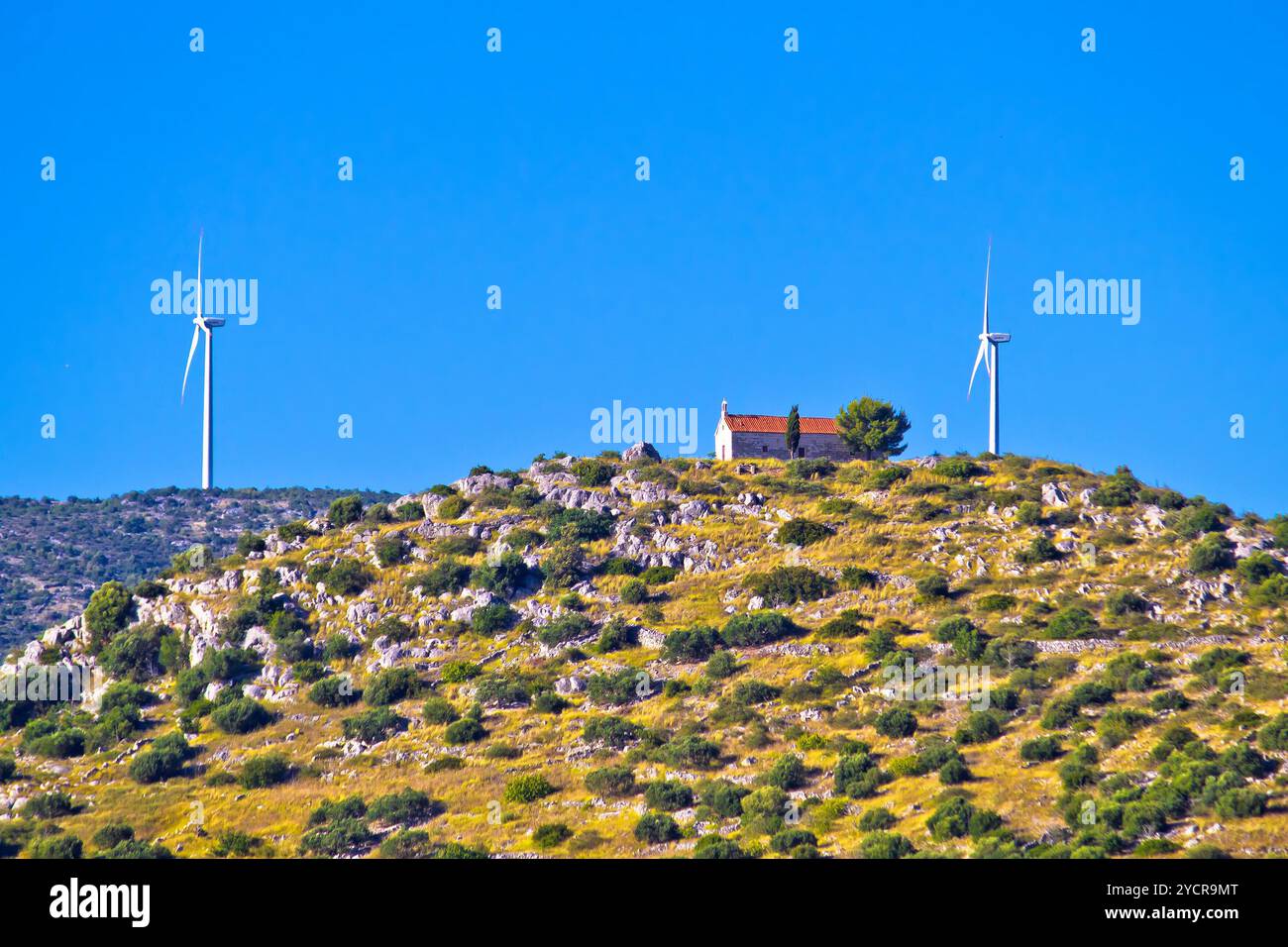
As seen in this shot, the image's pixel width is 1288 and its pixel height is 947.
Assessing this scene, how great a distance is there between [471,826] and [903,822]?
19.7 metres

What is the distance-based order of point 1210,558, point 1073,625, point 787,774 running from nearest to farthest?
Answer: point 787,774, point 1073,625, point 1210,558

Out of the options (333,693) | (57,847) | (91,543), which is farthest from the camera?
(91,543)

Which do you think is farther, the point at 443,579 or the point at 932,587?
the point at 443,579

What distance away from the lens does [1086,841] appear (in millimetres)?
61125

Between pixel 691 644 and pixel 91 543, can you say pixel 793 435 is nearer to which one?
pixel 691 644

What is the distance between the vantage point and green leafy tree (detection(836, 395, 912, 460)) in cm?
12269

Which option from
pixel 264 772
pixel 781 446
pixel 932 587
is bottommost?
pixel 264 772

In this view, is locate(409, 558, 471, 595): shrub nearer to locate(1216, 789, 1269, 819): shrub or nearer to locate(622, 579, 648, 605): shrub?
locate(622, 579, 648, 605): shrub

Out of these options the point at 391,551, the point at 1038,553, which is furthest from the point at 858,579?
the point at 391,551

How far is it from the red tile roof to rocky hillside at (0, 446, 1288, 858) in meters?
5.89

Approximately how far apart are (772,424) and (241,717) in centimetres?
5121

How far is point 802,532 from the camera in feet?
339

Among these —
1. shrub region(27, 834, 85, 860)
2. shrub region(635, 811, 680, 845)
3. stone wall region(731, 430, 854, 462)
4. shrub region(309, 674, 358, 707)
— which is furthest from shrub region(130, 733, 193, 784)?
stone wall region(731, 430, 854, 462)

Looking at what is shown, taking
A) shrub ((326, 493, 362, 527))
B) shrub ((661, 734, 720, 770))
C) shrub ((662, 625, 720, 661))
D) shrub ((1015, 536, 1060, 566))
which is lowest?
shrub ((661, 734, 720, 770))
